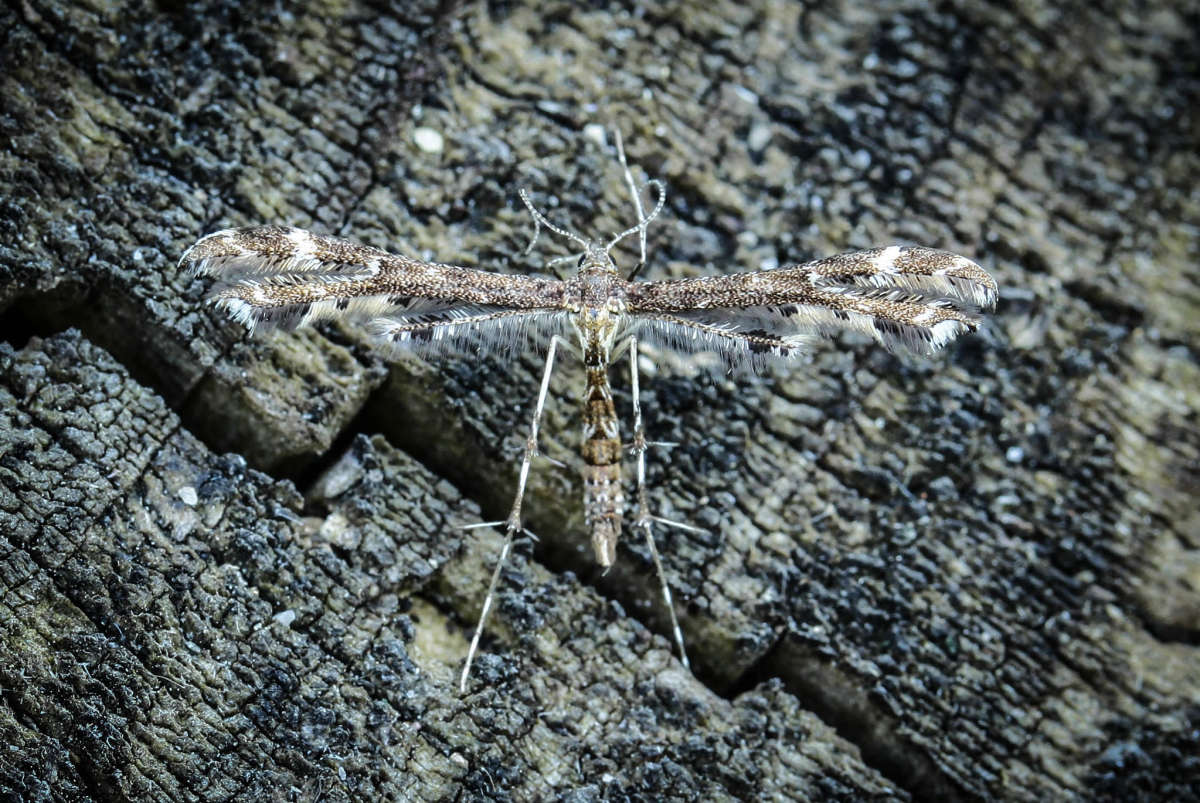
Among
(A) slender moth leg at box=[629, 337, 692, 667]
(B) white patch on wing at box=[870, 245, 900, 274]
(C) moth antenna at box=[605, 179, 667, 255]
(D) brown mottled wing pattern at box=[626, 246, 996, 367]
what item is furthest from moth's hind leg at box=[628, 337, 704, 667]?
(B) white patch on wing at box=[870, 245, 900, 274]

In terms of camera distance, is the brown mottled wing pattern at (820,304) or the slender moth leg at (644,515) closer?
the slender moth leg at (644,515)

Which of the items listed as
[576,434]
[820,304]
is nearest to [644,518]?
[576,434]

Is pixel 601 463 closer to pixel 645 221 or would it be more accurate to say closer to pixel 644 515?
pixel 644 515

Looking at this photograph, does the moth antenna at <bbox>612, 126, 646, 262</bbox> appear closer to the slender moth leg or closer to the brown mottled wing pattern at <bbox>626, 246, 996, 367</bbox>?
the brown mottled wing pattern at <bbox>626, 246, 996, 367</bbox>

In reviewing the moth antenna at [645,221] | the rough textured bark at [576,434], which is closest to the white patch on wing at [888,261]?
the rough textured bark at [576,434]


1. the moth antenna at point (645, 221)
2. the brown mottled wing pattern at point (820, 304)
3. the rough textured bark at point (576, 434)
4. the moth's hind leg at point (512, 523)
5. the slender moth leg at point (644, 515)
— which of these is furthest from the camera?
the moth antenna at point (645, 221)

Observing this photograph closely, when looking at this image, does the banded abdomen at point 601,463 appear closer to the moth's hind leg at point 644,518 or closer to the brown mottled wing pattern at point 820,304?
the moth's hind leg at point 644,518
